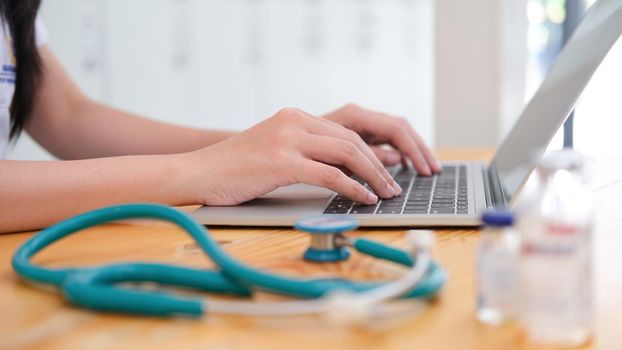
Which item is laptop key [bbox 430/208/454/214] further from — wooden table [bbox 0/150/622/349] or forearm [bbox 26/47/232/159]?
forearm [bbox 26/47/232/159]

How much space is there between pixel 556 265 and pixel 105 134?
984mm

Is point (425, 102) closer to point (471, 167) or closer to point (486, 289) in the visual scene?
point (471, 167)

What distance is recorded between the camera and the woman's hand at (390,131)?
1.01 metres

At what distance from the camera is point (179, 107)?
2256 mm

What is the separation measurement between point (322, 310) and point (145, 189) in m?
0.38

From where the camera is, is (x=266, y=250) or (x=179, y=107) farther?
(x=179, y=107)

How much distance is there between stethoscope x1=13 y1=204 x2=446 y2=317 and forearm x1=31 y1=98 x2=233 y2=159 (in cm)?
65

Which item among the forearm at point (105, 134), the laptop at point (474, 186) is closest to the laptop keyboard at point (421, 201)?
the laptop at point (474, 186)

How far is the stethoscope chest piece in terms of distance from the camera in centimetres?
51

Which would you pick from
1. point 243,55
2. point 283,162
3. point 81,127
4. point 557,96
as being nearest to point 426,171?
point 557,96

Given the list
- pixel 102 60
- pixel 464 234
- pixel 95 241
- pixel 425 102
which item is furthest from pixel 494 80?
pixel 95 241

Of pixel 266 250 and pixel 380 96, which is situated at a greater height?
pixel 266 250

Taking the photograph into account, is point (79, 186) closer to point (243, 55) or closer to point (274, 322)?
point (274, 322)

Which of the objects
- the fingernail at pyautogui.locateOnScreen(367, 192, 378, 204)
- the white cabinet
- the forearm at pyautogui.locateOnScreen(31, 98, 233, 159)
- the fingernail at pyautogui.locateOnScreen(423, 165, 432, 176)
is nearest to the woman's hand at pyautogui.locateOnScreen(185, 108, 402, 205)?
the fingernail at pyautogui.locateOnScreen(367, 192, 378, 204)
